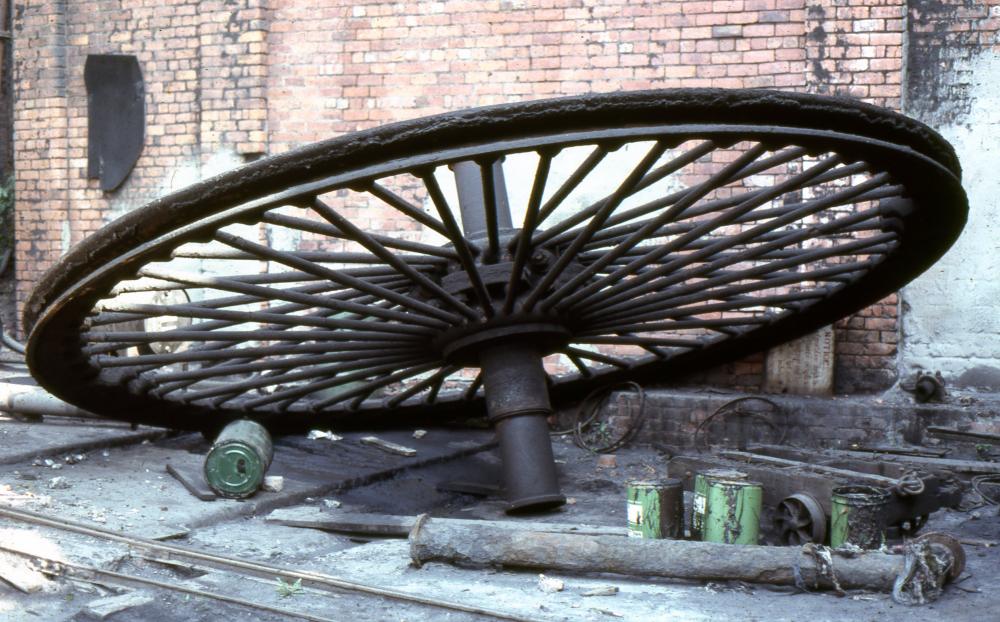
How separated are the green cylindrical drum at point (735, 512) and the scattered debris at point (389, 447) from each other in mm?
3017

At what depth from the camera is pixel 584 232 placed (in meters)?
5.07

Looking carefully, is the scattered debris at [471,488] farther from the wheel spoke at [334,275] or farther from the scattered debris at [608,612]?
the scattered debris at [608,612]

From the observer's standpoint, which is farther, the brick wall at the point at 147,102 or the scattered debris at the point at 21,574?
the brick wall at the point at 147,102

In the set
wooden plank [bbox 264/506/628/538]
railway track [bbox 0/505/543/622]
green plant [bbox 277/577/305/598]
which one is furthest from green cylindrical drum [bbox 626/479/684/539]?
green plant [bbox 277/577/305/598]

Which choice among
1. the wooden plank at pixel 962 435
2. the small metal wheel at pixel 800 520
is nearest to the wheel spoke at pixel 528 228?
the small metal wheel at pixel 800 520

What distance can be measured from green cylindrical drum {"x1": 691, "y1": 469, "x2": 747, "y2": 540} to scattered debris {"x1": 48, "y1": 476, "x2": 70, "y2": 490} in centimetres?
360

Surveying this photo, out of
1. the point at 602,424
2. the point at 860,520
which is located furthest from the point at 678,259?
the point at 602,424

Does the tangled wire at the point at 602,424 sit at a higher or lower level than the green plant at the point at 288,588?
higher

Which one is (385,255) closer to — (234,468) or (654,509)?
(654,509)

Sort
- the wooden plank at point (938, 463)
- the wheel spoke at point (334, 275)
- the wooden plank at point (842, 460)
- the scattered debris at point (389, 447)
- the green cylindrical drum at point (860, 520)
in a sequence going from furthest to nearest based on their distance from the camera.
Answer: the scattered debris at point (389, 447) < the wooden plank at point (938, 463) < the wooden plank at point (842, 460) < the green cylindrical drum at point (860, 520) < the wheel spoke at point (334, 275)

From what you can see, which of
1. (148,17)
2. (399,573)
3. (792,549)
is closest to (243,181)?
(399,573)

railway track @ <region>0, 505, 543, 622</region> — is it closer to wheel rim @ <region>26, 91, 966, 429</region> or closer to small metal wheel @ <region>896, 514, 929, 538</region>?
wheel rim @ <region>26, 91, 966, 429</region>

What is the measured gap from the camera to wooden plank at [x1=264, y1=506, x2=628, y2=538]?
5.34 m

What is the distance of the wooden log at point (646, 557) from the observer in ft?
15.0
